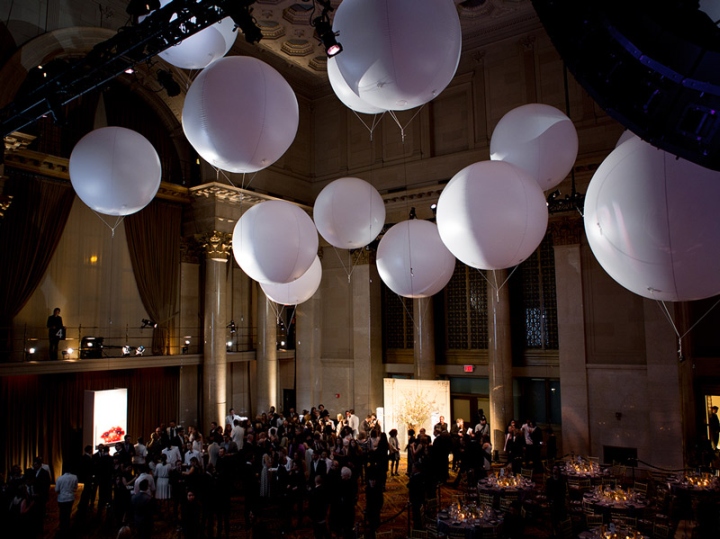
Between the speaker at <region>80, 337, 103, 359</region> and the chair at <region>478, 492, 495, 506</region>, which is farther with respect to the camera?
the speaker at <region>80, 337, 103, 359</region>

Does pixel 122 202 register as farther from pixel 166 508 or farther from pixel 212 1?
pixel 166 508

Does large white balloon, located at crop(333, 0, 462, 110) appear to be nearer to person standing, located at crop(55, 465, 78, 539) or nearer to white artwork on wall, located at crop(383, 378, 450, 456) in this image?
person standing, located at crop(55, 465, 78, 539)

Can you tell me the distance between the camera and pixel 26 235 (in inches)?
531

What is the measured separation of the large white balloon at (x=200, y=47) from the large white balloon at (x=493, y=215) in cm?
372

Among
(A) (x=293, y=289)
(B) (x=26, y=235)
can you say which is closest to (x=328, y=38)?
(A) (x=293, y=289)

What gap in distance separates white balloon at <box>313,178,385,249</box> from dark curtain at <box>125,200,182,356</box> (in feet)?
30.1

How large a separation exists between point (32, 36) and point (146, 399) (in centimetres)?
1022

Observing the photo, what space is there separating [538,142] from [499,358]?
30.8ft

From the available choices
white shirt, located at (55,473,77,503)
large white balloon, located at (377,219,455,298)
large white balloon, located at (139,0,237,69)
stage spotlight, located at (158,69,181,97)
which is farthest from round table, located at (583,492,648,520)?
stage spotlight, located at (158,69,181,97)

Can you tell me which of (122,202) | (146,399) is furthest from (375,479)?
(146,399)

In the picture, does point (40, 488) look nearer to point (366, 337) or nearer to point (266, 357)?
point (266, 357)

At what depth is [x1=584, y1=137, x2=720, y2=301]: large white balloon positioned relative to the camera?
13.0ft

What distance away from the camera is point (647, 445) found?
13891 mm

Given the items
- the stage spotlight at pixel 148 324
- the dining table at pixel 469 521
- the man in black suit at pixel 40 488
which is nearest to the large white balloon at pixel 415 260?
the dining table at pixel 469 521
